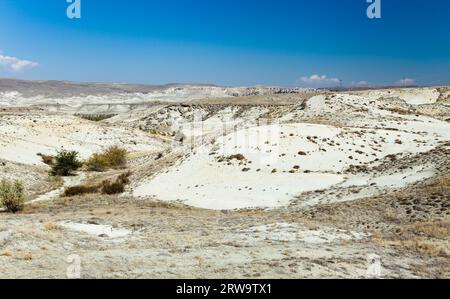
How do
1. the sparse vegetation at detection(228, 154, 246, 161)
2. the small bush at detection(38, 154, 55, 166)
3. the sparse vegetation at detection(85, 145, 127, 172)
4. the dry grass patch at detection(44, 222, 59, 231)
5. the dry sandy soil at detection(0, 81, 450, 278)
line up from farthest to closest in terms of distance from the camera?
the small bush at detection(38, 154, 55, 166)
the sparse vegetation at detection(85, 145, 127, 172)
the sparse vegetation at detection(228, 154, 246, 161)
the dry grass patch at detection(44, 222, 59, 231)
the dry sandy soil at detection(0, 81, 450, 278)

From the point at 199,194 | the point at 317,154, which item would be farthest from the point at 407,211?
the point at 317,154

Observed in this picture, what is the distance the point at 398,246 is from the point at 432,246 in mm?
1019

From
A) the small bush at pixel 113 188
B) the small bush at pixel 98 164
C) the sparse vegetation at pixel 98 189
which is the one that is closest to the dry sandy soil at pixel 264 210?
the small bush at pixel 113 188

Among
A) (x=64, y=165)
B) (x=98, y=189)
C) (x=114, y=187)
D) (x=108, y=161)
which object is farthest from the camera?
(x=108, y=161)

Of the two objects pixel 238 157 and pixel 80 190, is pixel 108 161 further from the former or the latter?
pixel 238 157

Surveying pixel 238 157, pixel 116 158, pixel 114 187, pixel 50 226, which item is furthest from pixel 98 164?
pixel 50 226

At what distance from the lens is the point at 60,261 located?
43.0 feet

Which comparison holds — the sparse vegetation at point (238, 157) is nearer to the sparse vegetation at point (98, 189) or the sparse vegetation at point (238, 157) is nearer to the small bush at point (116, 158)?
the sparse vegetation at point (98, 189)

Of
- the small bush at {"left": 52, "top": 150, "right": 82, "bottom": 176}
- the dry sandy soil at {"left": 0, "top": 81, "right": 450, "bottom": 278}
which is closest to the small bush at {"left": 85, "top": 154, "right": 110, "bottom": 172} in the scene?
the dry sandy soil at {"left": 0, "top": 81, "right": 450, "bottom": 278}

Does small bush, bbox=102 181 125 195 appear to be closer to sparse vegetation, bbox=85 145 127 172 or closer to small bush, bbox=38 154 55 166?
sparse vegetation, bbox=85 145 127 172

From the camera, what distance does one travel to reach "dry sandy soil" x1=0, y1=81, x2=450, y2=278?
12867 millimetres

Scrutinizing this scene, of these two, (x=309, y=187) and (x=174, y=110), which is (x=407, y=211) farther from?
(x=174, y=110)

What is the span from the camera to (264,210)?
2416 cm
